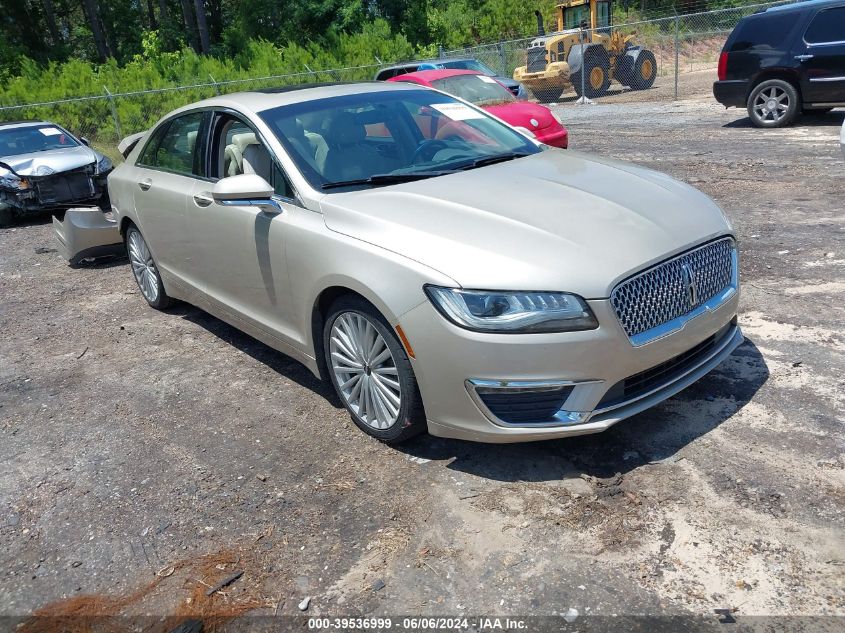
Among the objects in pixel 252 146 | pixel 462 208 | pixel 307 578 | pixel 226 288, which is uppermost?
pixel 252 146

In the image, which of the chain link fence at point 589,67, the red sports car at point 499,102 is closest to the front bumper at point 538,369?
the red sports car at point 499,102

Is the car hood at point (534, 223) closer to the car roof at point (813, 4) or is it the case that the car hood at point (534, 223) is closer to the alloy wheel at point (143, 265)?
the alloy wheel at point (143, 265)

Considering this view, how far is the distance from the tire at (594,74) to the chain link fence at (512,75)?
29 mm

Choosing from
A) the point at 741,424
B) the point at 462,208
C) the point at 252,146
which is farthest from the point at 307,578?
the point at 252,146

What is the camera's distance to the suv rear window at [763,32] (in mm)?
12328

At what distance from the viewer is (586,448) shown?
3.67m

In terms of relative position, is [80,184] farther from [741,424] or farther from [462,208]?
[741,424]

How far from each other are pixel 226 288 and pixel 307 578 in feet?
7.65

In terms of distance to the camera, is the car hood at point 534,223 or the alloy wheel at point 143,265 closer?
the car hood at point 534,223

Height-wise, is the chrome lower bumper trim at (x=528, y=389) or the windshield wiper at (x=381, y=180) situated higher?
the windshield wiper at (x=381, y=180)

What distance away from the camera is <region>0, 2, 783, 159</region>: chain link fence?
19.6 m

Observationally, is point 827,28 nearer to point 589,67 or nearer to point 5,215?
point 589,67

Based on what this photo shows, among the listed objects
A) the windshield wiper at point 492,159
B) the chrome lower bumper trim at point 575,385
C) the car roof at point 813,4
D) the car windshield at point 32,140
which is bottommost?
the chrome lower bumper trim at point 575,385

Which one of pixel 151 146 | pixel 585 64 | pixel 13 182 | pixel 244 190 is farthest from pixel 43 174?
pixel 585 64
